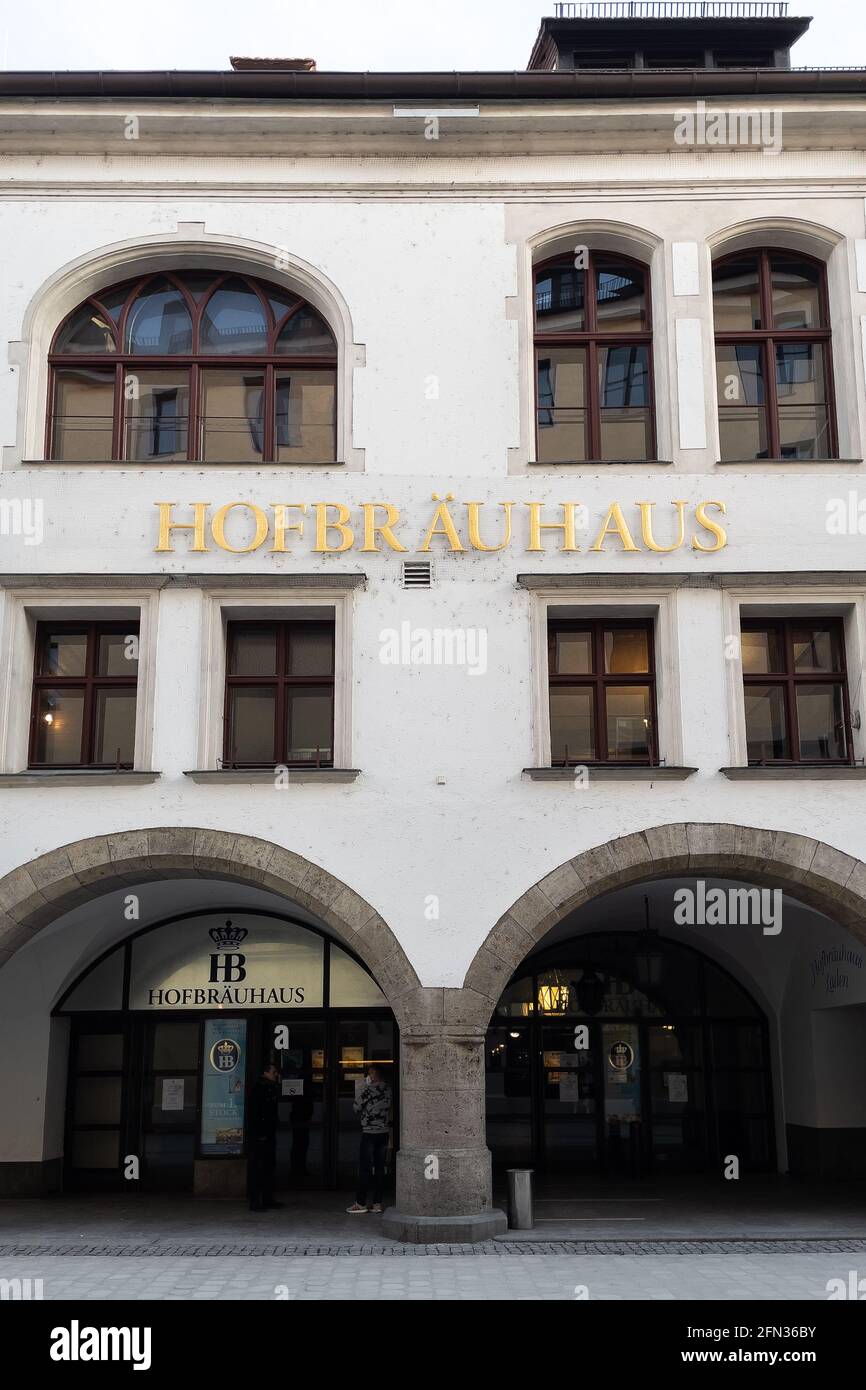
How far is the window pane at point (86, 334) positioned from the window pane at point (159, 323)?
0.84ft

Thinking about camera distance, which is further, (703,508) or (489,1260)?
(703,508)

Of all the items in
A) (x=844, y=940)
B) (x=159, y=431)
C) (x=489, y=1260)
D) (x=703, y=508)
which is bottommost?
(x=489, y=1260)

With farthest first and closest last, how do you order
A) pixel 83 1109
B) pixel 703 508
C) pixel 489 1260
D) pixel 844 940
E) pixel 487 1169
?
1. pixel 83 1109
2. pixel 844 940
3. pixel 703 508
4. pixel 487 1169
5. pixel 489 1260

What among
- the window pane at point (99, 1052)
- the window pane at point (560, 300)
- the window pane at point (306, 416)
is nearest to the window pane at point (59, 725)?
the window pane at point (306, 416)

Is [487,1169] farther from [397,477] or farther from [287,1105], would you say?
[397,477]

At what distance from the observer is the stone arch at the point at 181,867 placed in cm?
1377

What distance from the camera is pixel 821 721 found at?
1483 centimetres

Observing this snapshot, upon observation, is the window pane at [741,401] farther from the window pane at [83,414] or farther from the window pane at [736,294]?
the window pane at [83,414]

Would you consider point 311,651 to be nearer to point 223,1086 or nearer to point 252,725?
point 252,725

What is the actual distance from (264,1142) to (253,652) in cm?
540

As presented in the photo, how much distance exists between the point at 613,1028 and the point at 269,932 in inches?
188

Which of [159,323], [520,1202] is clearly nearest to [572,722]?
[520,1202]

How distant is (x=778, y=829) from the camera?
14016 mm

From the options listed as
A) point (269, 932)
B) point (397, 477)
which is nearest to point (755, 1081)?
point (269, 932)
